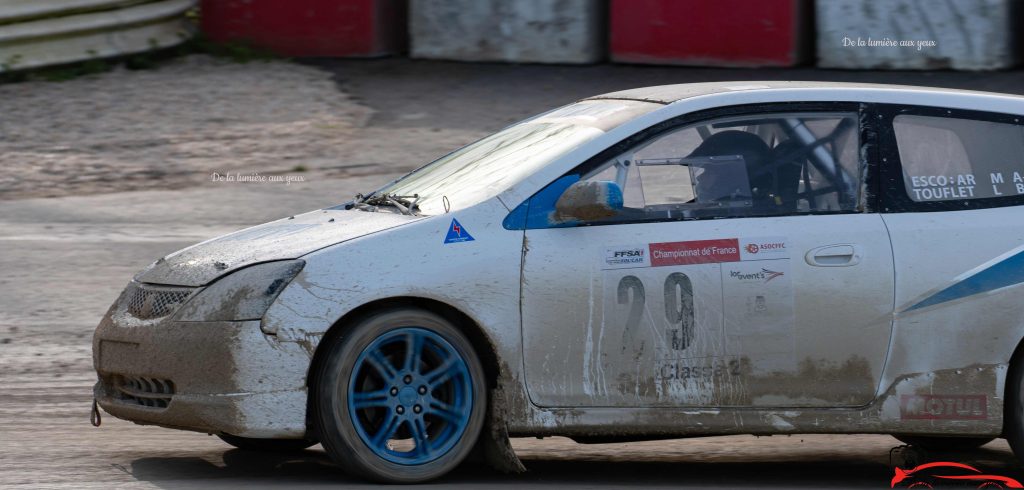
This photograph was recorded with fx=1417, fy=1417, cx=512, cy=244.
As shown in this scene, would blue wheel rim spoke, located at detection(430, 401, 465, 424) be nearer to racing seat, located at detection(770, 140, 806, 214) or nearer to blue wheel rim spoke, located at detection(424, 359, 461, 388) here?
blue wheel rim spoke, located at detection(424, 359, 461, 388)

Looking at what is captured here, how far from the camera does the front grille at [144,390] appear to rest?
5145 millimetres

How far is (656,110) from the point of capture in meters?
5.42

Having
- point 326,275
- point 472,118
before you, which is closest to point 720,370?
point 326,275

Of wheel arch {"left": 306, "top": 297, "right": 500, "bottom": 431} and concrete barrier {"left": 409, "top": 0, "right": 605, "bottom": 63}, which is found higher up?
concrete barrier {"left": 409, "top": 0, "right": 605, "bottom": 63}

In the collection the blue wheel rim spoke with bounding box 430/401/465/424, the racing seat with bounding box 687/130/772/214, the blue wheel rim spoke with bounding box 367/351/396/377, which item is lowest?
the blue wheel rim spoke with bounding box 430/401/465/424

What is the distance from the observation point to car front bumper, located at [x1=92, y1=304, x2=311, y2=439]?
498 centimetres

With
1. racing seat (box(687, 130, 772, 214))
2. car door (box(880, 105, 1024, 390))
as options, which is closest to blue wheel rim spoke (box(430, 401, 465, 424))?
racing seat (box(687, 130, 772, 214))

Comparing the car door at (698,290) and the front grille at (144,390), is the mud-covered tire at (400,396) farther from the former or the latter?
the front grille at (144,390)

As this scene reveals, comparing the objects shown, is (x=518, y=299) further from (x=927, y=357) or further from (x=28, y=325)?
(x=28, y=325)

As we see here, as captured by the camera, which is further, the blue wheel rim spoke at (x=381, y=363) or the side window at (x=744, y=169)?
the side window at (x=744, y=169)

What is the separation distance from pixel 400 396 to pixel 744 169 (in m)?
1.56

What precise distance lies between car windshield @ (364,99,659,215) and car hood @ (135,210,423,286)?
240 mm

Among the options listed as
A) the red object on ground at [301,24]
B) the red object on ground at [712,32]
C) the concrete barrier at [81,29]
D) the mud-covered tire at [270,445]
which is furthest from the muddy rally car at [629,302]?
the red object on ground at [301,24]

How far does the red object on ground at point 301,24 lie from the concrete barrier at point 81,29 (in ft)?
1.58
